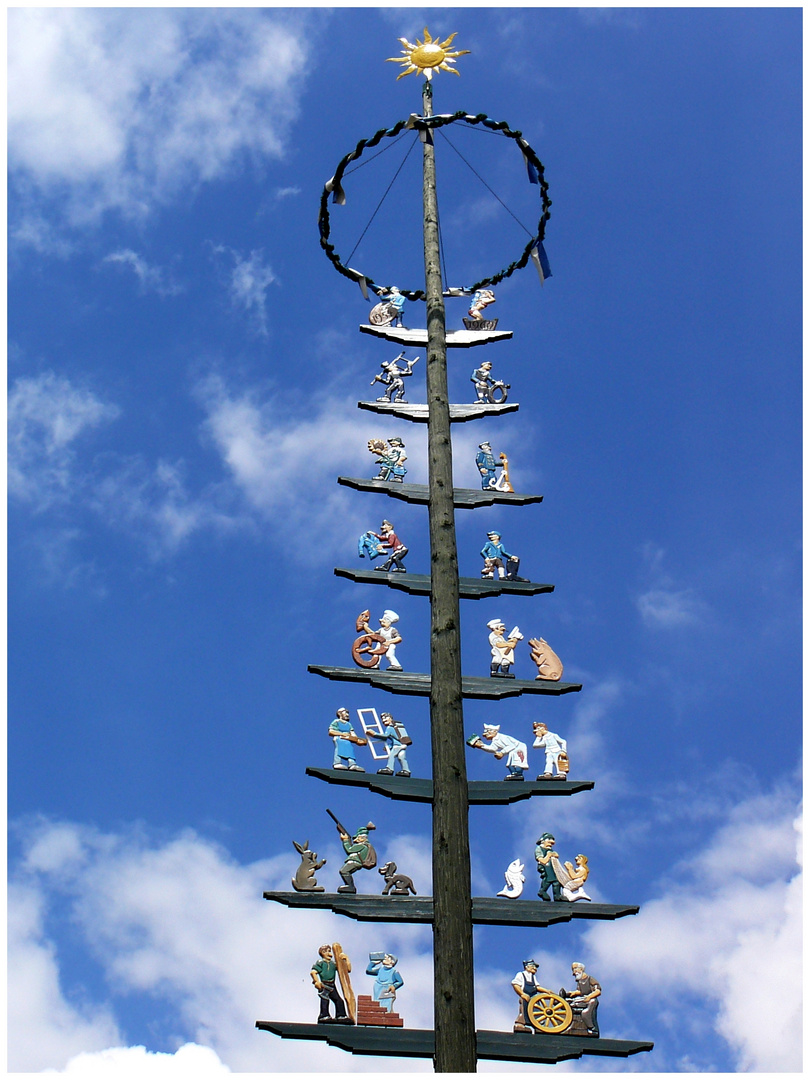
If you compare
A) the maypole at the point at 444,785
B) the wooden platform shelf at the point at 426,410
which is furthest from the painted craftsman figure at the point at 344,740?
the wooden platform shelf at the point at 426,410

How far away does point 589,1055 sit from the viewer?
6.64m

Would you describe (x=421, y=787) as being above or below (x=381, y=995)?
above

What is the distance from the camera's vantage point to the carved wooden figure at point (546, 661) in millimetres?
8211

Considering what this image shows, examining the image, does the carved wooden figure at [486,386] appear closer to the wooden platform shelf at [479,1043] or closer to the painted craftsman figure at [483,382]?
the painted craftsman figure at [483,382]

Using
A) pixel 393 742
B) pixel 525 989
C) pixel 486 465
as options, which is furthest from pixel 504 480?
pixel 525 989

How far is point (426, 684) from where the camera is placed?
797 centimetres

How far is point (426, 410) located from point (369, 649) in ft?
8.86

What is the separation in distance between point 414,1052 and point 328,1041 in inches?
23.5

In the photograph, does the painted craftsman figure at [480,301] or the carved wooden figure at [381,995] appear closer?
the carved wooden figure at [381,995]

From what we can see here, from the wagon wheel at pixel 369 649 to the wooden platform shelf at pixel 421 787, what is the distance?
101cm

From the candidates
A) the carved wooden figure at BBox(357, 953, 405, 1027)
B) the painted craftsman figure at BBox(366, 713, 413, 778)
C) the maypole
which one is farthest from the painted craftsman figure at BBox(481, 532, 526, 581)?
the carved wooden figure at BBox(357, 953, 405, 1027)

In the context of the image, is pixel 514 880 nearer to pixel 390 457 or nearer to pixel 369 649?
pixel 369 649

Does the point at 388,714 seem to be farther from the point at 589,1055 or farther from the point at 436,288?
the point at 436,288

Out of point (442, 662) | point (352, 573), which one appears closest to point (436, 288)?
point (352, 573)
